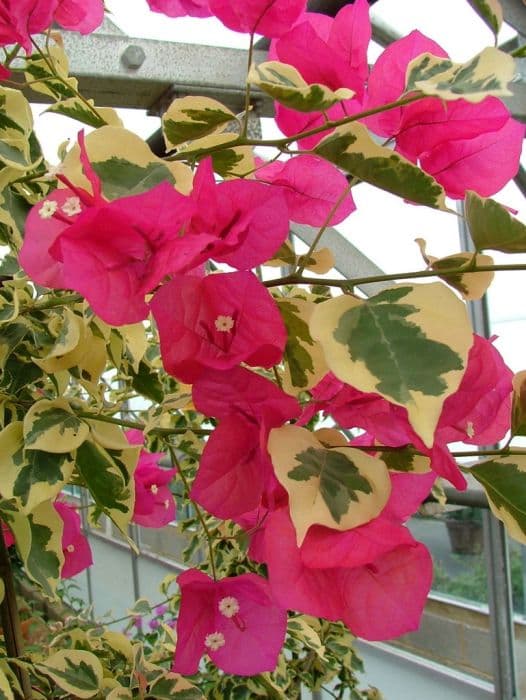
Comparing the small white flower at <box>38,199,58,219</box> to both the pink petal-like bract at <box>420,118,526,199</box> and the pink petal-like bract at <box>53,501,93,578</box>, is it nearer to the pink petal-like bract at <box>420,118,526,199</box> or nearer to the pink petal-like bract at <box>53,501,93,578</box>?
the pink petal-like bract at <box>420,118,526,199</box>

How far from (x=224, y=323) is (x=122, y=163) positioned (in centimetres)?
8

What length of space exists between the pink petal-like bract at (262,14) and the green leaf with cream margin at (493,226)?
14 cm

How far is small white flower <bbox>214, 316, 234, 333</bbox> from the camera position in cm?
34

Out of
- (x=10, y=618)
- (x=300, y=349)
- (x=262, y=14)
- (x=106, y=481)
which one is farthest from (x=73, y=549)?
(x=262, y=14)

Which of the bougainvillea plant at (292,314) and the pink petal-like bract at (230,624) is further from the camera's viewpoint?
the pink petal-like bract at (230,624)

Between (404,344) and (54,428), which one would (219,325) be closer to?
(404,344)

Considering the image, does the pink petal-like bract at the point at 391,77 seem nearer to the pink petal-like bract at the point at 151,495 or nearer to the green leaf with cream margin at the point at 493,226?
the green leaf with cream margin at the point at 493,226

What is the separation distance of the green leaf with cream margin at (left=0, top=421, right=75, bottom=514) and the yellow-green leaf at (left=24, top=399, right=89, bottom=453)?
0.01 m

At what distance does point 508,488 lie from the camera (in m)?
0.36

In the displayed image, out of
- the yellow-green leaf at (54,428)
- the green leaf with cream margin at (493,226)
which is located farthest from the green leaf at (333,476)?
the yellow-green leaf at (54,428)

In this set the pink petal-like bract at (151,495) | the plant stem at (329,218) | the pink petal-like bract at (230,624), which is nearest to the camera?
the plant stem at (329,218)

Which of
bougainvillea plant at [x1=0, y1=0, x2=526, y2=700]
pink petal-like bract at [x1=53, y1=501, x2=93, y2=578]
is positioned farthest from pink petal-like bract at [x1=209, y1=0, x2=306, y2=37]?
pink petal-like bract at [x1=53, y1=501, x2=93, y2=578]

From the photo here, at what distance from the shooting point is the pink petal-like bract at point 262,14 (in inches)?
15.2

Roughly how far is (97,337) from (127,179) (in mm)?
294
